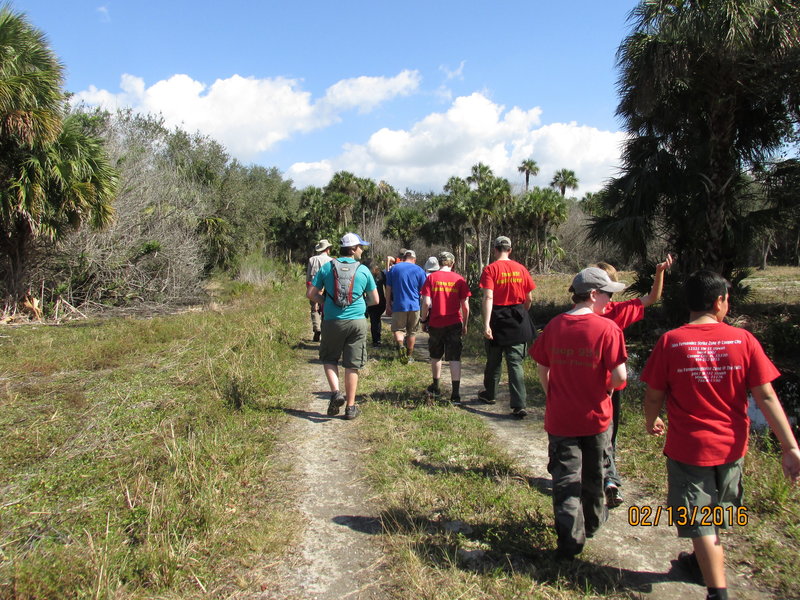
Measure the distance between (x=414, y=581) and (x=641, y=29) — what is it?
13.3 metres

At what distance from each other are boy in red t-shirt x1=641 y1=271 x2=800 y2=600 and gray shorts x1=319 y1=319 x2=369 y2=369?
3.40 meters

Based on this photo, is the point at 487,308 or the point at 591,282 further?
the point at 487,308

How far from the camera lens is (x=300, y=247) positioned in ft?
175

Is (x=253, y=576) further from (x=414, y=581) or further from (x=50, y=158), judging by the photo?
(x=50, y=158)

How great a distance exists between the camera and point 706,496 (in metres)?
2.65

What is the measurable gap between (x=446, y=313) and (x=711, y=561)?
3957mm

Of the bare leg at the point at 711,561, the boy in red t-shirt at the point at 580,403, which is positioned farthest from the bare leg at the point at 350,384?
the bare leg at the point at 711,561

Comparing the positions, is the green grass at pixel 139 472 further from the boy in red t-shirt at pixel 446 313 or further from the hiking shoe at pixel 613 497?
the hiking shoe at pixel 613 497

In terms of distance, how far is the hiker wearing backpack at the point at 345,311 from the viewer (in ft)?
18.3

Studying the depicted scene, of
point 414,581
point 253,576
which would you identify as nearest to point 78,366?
point 253,576

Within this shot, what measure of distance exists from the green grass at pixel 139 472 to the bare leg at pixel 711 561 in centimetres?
230

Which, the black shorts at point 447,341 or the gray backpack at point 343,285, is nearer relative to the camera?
the gray backpack at point 343,285

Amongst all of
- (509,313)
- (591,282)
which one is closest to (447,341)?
(509,313)

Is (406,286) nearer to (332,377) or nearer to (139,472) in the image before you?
(332,377)
